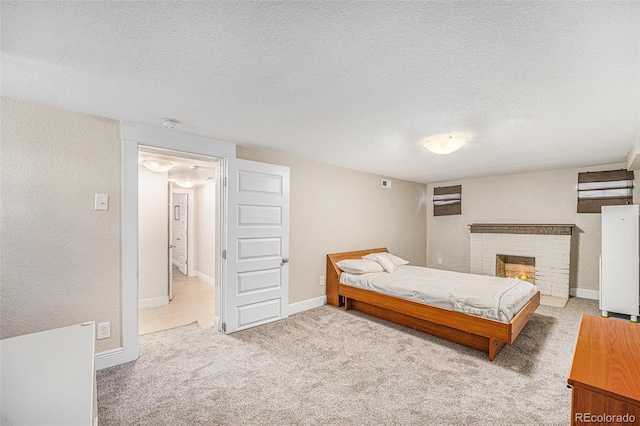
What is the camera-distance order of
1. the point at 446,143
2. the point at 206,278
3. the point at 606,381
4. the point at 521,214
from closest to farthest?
the point at 606,381 → the point at 446,143 → the point at 521,214 → the point at 206,278

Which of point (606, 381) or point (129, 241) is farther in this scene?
point (129, 241)

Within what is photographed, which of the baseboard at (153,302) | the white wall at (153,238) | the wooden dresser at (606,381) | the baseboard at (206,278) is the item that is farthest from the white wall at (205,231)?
the wooden dresser at (606,381)

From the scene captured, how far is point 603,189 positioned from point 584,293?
170cm

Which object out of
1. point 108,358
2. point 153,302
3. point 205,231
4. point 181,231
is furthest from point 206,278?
point 108,358

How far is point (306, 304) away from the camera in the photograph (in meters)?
3.93

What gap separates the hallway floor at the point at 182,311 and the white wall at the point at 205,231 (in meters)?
0.50

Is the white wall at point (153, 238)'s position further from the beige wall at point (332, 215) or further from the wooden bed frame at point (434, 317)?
the wooden bed frame at point (434, 317)

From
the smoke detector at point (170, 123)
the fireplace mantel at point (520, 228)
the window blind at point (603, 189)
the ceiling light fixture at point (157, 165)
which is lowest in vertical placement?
the fireplace mantel at point (520, 228)

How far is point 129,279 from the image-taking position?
2.51 m

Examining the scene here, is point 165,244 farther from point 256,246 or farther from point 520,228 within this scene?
point 520,228

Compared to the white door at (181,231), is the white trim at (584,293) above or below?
below

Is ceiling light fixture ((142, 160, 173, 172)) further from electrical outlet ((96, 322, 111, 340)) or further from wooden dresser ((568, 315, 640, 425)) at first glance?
wooden dresser ((568, 315, 640, 425))

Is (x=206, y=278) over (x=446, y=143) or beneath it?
beneath

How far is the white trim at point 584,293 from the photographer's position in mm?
4336
